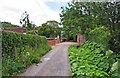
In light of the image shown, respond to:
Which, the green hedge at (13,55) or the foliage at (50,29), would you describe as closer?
the green hedge at (13,55)

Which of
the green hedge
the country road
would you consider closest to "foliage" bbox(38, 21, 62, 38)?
the country road

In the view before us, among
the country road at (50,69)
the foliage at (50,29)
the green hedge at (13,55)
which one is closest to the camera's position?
the green hedge at (13,55)

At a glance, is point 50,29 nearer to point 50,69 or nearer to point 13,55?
point 13,55

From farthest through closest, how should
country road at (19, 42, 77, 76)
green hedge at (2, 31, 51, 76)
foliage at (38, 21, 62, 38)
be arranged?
foliage at (38, 21, 62, 38) < country road at (19, 42, 77, 76) < green hedge at (2, 31, 51, 76)

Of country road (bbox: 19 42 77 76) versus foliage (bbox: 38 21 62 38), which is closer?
country road (bbox: 19 42 77 76)

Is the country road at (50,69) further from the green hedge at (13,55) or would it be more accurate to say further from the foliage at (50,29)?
the foliage at (50,29)

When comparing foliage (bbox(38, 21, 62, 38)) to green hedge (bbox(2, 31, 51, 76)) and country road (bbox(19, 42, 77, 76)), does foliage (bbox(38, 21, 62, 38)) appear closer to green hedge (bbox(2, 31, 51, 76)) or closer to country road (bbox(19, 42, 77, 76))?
country road (bbox(19, 42, 77, 76))

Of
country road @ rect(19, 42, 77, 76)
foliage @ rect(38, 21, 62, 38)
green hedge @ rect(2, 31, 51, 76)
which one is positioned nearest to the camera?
green hedge @ rect(2, 31, 51, 76)

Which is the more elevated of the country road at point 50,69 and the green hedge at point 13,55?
the green hedge at point 13,55

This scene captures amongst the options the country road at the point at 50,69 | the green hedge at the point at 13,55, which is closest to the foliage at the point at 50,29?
the country road at the point at 50,69

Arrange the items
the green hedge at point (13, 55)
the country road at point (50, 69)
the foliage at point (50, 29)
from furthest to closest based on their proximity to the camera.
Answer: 1. the foliage at point (50, 29)
2. the country road at point (50, 69)
3. the green hedge at point (13, 55)

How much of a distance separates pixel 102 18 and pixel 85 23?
7527mm

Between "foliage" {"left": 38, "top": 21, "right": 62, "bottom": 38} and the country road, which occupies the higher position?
"foliage" {"left": 38, "top": 21, "right": 62, "bottom": 38}

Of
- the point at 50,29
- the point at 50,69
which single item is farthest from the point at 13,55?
the point at 50,29
